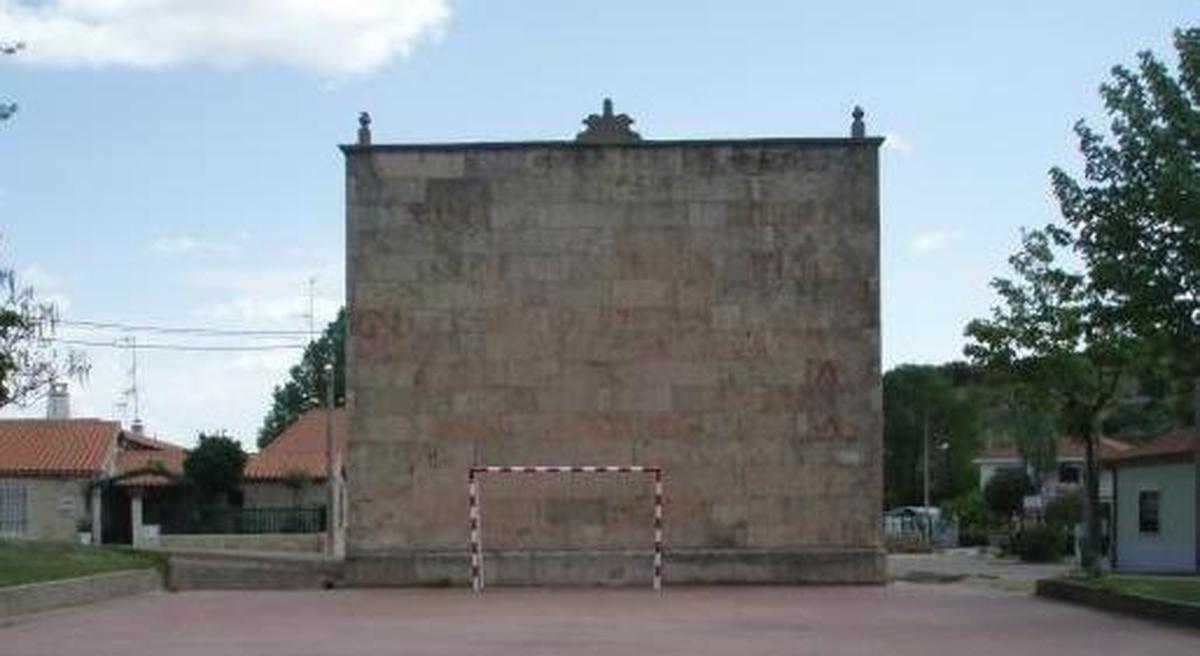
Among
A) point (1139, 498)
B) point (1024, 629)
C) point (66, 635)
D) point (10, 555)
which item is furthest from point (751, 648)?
point (1139, 498)

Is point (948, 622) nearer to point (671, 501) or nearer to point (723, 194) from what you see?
point (671, 501)

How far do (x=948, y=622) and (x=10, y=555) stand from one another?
13306 millimetres

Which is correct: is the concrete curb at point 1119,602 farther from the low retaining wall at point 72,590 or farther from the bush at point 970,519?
the bush at point 970,519

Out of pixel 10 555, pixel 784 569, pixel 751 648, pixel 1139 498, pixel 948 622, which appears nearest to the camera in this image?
pixel 751 648

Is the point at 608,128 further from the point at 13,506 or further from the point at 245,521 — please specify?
the point at 13,506

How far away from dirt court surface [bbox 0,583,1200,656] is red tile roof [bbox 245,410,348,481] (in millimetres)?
35552

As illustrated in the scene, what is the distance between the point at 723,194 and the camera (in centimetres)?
2677

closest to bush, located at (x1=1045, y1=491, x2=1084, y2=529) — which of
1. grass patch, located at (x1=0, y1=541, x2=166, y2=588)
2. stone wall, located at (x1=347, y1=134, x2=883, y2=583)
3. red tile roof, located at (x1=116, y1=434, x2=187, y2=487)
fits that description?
red tile roof, located at (x1=116, y1=434, x2=187, y2=487)

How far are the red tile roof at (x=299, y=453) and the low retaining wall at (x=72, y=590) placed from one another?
32.4 meters

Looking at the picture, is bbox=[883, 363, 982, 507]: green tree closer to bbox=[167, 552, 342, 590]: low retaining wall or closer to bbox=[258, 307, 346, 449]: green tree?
bbox=[258, 307, 346, 449]: green tree

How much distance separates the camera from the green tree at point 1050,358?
2698 cm

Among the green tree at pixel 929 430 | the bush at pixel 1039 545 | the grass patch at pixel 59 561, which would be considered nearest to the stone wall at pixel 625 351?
the grass patch at pixel 59 561

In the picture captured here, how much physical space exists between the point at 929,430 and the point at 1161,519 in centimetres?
6594

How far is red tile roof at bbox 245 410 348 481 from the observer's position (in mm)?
61562
